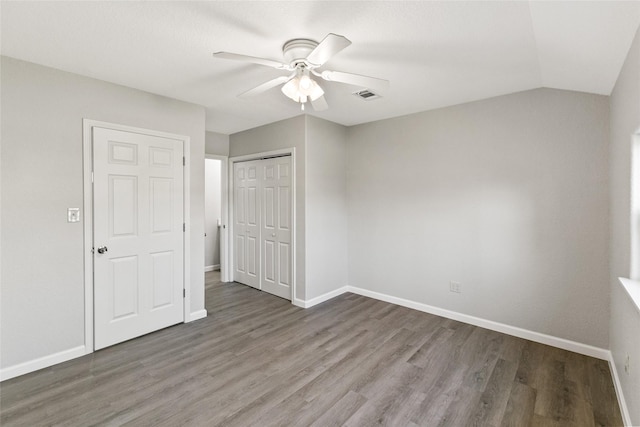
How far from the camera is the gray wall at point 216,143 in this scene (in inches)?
186

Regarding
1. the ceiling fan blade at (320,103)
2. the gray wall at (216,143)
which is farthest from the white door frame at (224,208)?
the ceiling fan blade at (320,103)

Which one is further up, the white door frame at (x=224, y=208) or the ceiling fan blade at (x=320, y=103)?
the ceiling fan blade at (x=320, y=103)

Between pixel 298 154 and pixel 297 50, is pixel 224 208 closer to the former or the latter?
pixel 298 154

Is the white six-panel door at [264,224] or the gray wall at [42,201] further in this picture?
the white six-panel door at [264,224]

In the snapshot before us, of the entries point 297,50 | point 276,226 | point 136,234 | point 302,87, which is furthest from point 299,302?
point 297,50

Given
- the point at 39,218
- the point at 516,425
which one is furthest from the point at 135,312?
the point at 516,425

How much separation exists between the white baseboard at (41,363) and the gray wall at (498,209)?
3310 millimetres

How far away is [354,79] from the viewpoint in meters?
2.04

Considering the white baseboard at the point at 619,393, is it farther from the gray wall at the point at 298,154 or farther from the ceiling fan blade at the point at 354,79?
the gray wall at the point at 298,154

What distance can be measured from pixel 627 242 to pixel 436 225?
1792 mm

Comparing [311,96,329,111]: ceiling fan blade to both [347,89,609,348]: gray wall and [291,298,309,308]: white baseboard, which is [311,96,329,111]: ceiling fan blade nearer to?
[347,89,609,348]: gray wall

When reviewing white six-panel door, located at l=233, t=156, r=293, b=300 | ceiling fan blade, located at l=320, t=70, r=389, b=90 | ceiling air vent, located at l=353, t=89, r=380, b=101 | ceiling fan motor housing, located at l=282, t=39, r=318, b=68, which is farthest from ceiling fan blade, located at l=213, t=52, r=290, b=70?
white six-panel door, located at l=233, t=156, r=293, b=300

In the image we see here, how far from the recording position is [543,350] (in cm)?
275

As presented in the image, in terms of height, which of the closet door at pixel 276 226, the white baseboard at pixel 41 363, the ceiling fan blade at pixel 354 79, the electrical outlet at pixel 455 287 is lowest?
the white baseboard at pixel 41 363
